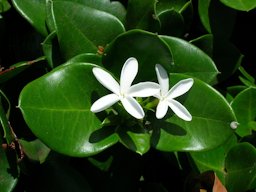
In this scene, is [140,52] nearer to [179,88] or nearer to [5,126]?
[179,88]

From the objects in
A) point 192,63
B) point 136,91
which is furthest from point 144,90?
point 192,63

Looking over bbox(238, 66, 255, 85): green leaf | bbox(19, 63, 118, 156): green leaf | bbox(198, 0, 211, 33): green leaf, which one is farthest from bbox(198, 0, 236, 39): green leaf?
bbox(19, 63, 118, 156): green leaf

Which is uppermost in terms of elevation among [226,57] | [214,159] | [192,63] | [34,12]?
[34,12]

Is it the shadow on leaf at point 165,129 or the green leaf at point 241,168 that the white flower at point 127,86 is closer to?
the shadow on leaf at point 165,129

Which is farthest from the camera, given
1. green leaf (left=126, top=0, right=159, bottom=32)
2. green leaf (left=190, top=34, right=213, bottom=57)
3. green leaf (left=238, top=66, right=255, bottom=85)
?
green leaf (left=238, top=66, right=255, bottom=85)

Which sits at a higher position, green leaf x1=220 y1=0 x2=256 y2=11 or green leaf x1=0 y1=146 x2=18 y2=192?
green leaf x1=220 y1=0 x2=256 y2=11

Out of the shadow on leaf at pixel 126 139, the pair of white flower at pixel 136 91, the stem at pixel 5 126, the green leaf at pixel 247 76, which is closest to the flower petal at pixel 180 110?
the pair of white flower at pixel 136 91

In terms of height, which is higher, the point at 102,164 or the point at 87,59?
the point at 87,59

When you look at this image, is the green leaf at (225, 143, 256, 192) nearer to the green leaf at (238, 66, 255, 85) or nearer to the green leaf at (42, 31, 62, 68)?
the green leaf at (238, 66, 255, 85)
